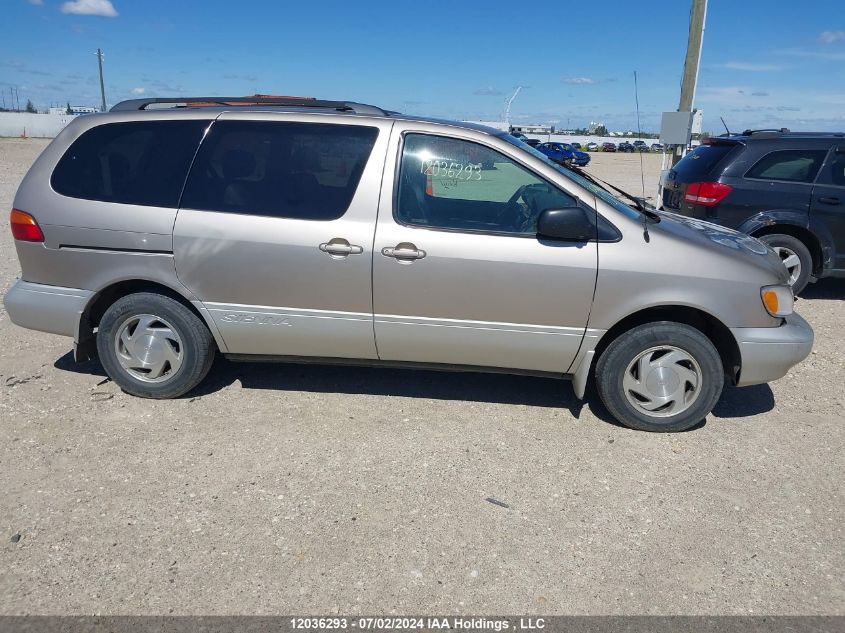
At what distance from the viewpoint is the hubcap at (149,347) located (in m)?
4.37

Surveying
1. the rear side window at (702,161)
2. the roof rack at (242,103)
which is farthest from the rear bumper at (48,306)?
the rear side window at (702,161)

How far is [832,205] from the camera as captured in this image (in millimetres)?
7082

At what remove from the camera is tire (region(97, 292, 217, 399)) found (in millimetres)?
4309

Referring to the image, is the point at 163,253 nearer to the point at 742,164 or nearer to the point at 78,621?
the point at 78,621

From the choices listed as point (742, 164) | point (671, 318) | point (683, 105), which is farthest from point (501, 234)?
point (683, 105)

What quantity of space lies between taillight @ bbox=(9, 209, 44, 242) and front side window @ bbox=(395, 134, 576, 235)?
244 cm

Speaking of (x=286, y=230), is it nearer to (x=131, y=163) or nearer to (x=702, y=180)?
(x=131, y=163)

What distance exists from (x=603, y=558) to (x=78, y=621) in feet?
7.32

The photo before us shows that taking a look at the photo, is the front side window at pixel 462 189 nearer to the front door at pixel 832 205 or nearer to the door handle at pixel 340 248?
the door handle at pixel 340 248

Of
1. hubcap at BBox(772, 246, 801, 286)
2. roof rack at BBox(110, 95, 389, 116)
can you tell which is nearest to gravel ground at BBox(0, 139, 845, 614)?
roof rack at BBox(110, 95, 389, 116)

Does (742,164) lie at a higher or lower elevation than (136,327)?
higher

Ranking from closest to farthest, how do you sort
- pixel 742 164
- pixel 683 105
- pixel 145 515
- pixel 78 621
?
1. pixel 78 621
2. pixel 145 515
3. pixel 742 164
4. pixel 683 105

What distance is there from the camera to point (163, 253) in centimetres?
418

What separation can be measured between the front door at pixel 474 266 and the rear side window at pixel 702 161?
4355mm
